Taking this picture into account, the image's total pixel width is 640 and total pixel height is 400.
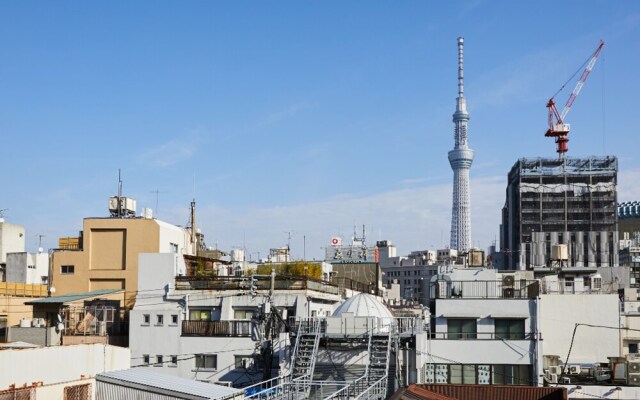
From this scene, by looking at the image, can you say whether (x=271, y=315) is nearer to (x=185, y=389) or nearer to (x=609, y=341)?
(x=185, y=389)

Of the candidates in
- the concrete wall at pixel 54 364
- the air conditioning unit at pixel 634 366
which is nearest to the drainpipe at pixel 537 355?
the air conditioning unit at pixel 634 366

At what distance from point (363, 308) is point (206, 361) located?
32.6 feet

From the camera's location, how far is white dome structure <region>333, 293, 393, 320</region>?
46.2m

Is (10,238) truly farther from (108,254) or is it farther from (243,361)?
(243,361)

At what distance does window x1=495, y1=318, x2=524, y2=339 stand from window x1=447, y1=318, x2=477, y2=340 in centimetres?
125

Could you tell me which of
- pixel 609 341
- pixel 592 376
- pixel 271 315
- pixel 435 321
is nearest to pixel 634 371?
pixel 592 376

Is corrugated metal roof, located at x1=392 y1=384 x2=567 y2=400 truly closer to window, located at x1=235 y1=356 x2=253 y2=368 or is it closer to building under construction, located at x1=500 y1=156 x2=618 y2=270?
window, located at x1=235 y1=356 x2=253 y2=368

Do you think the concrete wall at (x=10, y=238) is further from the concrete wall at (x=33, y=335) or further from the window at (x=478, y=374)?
the window at (x=478, y=374)

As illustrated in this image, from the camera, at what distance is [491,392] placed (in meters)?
38.2

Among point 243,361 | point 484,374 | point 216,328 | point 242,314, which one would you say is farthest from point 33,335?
point 484,374

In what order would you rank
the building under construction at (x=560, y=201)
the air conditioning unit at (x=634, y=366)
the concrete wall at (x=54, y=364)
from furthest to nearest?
the building under construction at (x=560, y=201) < the air conditioning unit at (x=634, y=366) < the concrete wall at (x=54, y=364)

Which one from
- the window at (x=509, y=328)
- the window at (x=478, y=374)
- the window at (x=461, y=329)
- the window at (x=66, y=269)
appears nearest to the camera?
the window at (x=478, y=374)

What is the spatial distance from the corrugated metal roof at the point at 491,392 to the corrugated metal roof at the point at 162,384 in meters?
8.30

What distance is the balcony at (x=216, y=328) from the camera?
49.1m
